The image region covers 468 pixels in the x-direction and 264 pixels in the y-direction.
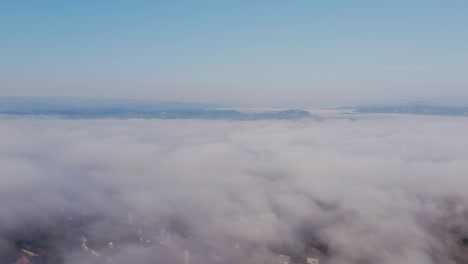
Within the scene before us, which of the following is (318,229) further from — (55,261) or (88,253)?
(55,261)

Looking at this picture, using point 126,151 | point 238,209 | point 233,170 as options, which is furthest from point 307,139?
point 238,209

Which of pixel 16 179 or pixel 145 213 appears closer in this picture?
pixel 145 213

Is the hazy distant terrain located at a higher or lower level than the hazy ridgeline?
higher

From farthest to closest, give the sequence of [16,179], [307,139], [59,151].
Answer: [307,139] < [59,151] < [16,179]

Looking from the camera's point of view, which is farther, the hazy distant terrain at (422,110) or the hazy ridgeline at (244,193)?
the hazy distant terrain at (422,110)

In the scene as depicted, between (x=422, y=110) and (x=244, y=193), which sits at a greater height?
(x=422, y=110)

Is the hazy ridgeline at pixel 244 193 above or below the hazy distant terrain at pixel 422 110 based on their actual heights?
below

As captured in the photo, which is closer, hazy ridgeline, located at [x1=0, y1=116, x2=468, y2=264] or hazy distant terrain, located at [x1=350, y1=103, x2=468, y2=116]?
hazy ridgeline, located at [x1=0, y1=116, x2=468, y2=264]

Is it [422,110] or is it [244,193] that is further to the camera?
[422,110]
